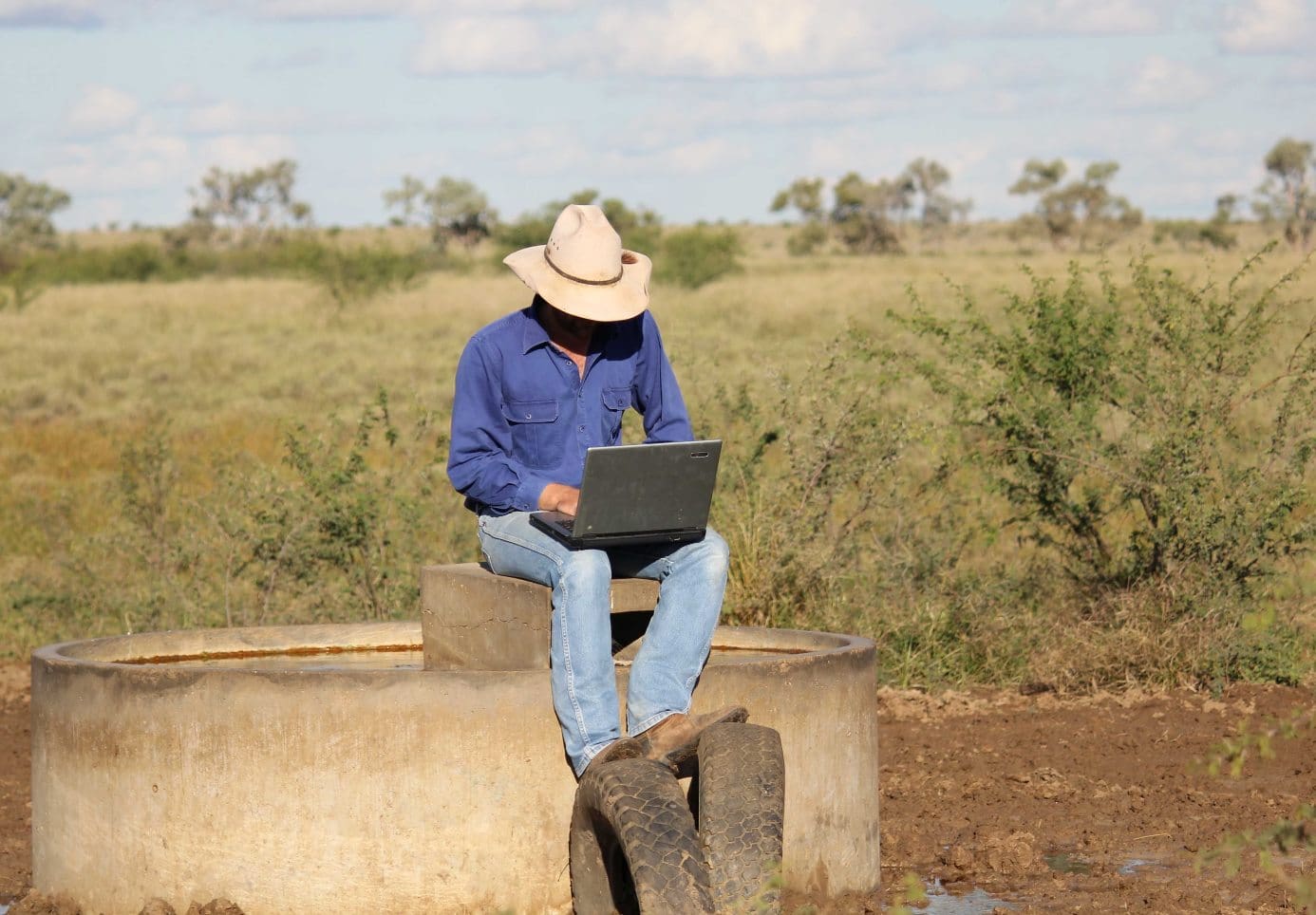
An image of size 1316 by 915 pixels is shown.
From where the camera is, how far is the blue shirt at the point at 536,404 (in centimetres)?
562

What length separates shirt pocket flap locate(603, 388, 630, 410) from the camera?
19.0 feet

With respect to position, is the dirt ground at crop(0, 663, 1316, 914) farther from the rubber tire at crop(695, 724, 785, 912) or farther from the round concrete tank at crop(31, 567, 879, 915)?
the round concrete tank at crop(31, 567, 879, 915)

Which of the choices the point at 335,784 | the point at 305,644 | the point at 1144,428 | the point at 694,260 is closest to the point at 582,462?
the point at 335,784

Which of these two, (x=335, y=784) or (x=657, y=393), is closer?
(x=335, y=784)

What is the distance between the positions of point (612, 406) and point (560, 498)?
0.49 m

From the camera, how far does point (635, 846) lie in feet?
15.1

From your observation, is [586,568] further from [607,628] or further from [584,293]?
[584,293]

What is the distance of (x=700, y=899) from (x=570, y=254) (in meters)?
2.12

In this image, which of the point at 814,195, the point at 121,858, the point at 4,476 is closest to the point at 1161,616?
the point at 121,858

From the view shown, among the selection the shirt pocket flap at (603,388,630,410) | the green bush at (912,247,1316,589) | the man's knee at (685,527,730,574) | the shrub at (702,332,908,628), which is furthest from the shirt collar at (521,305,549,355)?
the green bush at (912,247,1316,589)

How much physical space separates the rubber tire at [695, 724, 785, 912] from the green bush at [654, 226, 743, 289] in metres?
40.0

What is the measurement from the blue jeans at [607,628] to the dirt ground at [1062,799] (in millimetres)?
826

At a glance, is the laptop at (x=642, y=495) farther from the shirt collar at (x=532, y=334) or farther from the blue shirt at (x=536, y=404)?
the shirt collar at (x=532, y=334)

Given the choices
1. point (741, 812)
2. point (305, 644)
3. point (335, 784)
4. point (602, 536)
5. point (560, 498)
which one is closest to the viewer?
point (741, 812)
